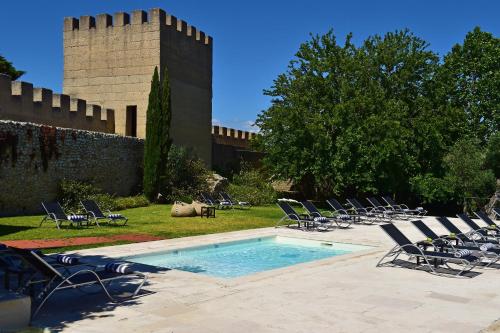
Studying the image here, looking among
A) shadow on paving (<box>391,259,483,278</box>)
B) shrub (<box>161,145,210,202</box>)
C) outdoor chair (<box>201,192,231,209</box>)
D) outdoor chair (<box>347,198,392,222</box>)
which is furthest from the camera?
shrub (<box>161,145,210,202</box>)

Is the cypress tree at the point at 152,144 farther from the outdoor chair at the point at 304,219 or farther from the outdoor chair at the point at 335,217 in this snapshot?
the outdoor chair at the point at 335,217

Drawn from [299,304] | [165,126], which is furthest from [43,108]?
[299,304]

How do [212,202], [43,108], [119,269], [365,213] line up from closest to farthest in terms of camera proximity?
1. [119,269]
2. [365,213]
3. [43,108]
4. [212,202]

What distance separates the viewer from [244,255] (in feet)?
37.4

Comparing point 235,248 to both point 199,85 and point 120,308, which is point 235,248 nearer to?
point 120,308

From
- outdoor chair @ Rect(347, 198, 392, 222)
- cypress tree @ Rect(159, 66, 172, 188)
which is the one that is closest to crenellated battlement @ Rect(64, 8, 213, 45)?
cypress tree @ Rect(159, 66, 172, 188)

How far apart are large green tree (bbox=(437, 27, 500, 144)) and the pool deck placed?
22629 millimetres

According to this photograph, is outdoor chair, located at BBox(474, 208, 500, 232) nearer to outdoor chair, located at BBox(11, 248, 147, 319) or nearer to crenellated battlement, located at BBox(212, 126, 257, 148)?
outdoor chair, located at BBox(11, 248, 147, 319)

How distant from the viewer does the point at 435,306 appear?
20.3 ft

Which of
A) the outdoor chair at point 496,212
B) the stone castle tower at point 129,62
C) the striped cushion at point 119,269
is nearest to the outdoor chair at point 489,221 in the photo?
the outdoor chair at point 496,212

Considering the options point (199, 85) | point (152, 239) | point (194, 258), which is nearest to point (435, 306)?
point (194, 258)

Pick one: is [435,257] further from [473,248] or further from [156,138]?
[156,138]

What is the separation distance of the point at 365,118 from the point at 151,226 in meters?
14.0

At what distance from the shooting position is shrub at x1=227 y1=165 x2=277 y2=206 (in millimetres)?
25422
